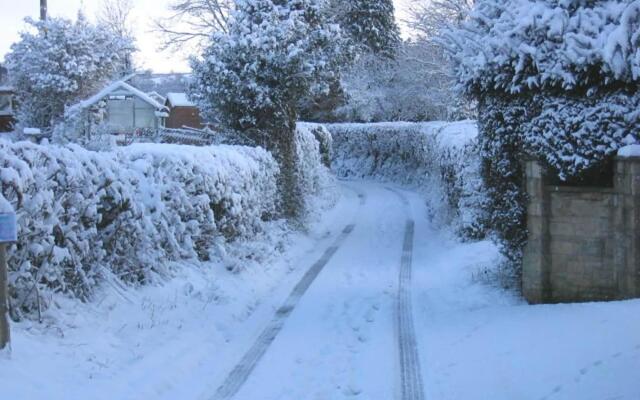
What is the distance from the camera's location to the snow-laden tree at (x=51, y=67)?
39375 millimetres

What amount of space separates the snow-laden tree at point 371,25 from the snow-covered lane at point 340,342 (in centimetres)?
3649

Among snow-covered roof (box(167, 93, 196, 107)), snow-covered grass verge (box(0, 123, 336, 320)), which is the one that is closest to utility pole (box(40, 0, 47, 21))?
snow-covered roof (box(167, 93, 196, 107))

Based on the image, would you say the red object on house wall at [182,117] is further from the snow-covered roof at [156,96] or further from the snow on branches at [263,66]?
the snow on branches at [263,66]

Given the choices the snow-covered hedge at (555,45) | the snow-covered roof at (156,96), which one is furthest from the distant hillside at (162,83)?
the snow-covered hedge at (555,45)

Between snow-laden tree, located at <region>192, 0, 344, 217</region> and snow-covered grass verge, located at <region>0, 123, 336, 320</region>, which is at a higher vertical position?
snow-laden tree, located at <region>192, 0, 344, 217</region>

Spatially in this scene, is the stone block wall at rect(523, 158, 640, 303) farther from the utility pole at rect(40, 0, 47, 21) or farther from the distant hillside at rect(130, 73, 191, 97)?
the distant hillside at rect(130, 73, 191, 97)

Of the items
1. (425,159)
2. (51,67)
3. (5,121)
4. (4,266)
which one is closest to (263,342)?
(4,266)

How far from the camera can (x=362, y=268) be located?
41.3 ft

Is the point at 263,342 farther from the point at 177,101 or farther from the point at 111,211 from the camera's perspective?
the point at 177,101

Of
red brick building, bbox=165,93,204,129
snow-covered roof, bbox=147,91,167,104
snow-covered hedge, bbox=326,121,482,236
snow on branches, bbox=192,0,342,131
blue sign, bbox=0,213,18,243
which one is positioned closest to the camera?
blue sign, bbox=0,213,18,243

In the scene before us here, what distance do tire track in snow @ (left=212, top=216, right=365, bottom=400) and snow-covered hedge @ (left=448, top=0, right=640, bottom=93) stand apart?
13.8 feet

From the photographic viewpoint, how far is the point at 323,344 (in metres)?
7.59

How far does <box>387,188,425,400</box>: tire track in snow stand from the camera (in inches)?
239

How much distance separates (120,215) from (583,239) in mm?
5743
